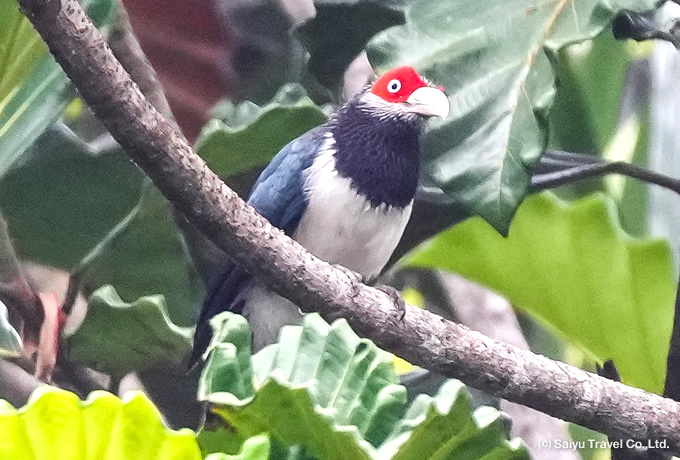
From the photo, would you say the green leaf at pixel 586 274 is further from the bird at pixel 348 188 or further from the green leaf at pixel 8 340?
the green leaf at pixel 8 340

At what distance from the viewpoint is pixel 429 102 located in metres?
1.46

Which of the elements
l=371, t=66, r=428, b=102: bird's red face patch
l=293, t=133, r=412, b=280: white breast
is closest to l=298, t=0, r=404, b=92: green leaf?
l=371, t=66, r=428, b=102: bird's red face patch

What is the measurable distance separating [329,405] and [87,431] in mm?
264

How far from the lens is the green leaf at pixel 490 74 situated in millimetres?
1221

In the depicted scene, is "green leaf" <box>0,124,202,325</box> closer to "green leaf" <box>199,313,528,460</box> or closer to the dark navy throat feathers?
the dark navy throat feathers

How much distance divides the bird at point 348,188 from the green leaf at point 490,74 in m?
0.20

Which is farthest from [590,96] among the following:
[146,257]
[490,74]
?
[146,257]

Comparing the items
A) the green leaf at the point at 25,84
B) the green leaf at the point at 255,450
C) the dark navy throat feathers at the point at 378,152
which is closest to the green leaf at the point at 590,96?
the dark navy throat feathers at the point at 378,152

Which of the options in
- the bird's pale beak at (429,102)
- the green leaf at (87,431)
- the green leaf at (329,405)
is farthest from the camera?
the bird's pale beak at (429,102)

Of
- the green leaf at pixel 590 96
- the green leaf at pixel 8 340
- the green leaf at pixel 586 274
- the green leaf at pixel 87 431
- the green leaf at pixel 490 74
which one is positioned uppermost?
the green leaf at pixel 590 96

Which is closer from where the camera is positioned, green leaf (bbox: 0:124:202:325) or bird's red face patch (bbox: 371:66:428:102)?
green leaf (bbox: 0:124:202:325)

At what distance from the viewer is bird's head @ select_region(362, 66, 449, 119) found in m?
1.45

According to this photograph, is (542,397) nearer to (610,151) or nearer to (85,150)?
(85,150)

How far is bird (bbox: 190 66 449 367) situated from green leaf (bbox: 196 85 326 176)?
0.24 feet
